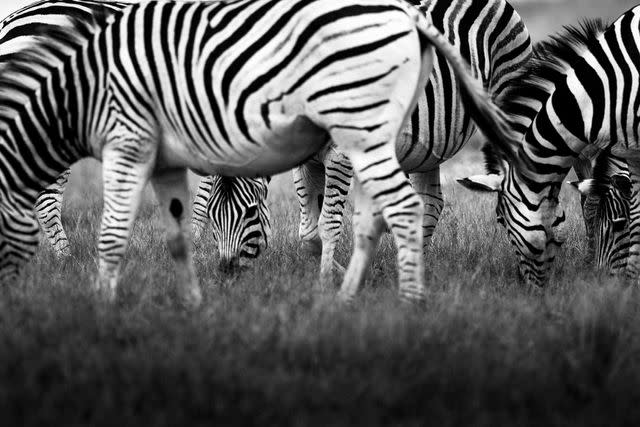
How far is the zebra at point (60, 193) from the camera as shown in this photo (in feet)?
23.4

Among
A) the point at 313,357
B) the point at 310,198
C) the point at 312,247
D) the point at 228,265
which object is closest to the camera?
the point at 313,357

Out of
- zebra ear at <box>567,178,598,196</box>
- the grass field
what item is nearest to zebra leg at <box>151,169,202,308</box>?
the grass field

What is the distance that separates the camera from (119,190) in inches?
201

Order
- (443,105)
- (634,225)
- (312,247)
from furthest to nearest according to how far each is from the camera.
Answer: (312,247) → (634,225) → (443,105)

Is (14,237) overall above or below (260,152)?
below

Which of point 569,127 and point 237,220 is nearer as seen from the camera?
point 569,127

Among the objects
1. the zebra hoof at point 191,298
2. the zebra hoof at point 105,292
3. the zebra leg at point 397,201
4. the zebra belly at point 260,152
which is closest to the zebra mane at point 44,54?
the zebra belly at point 260,152

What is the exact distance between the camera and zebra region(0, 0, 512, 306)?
4.73m

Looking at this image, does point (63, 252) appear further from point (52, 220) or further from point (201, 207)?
point (201, 207)

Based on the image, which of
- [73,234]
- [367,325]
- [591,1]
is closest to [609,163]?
[367,325]

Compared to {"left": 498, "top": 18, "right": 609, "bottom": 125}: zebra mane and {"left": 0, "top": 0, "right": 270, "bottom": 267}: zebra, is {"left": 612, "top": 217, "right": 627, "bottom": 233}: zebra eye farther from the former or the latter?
{"left": 0, "top": 0, "right": 270, "bottom": 267}: zebra

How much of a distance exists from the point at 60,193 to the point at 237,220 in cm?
251

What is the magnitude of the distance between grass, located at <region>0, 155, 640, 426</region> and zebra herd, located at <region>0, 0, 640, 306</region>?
464 millimetres

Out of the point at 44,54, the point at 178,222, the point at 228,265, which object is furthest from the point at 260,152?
the point at 228,265
